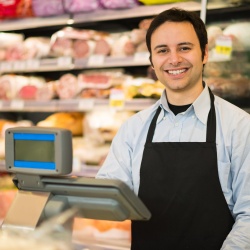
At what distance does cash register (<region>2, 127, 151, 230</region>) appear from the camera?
126cm

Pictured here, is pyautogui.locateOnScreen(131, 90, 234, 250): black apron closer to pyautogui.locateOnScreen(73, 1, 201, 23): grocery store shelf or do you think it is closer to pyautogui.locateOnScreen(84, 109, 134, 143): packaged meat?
pyautogui.locateOnScreen(73, 1, 201, 23): grocery store shelf

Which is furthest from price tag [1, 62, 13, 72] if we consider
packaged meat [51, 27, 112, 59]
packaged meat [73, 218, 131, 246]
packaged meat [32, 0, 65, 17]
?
packaged meat [73, 218, 131, 246]

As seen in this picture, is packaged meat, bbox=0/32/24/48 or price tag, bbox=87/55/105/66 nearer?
price tag, bbox=87/55/105/66

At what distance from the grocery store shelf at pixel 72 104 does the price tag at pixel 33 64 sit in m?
0.27

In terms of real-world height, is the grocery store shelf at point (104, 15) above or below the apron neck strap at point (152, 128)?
above

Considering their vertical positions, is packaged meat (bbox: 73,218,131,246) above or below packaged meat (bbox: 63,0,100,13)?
below

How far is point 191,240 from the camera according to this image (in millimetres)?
2021

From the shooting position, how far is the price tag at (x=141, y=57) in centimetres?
356

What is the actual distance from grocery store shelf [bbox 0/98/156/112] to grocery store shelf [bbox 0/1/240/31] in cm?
60

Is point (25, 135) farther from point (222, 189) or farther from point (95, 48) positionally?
point (95, 48)

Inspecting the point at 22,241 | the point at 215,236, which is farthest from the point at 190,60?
the point at 22,241

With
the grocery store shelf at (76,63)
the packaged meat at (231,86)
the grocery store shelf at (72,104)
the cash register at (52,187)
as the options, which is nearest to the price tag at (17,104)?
the grocery store shelf at (72,104)

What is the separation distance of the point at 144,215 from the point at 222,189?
78cm

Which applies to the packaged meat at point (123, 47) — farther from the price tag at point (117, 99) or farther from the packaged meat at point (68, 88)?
the packaged meat at point (68, 88)
